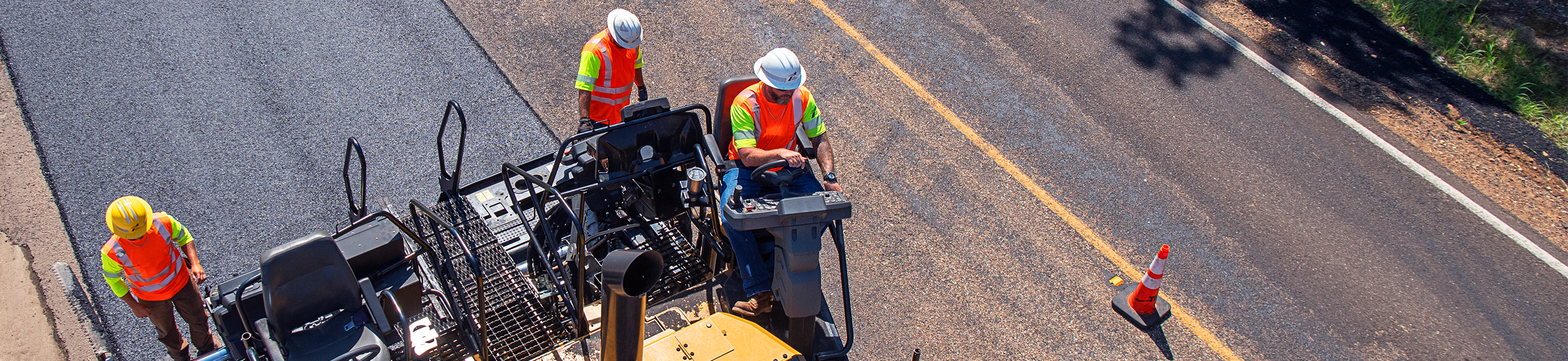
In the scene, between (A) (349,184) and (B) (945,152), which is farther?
(B) (945,152)

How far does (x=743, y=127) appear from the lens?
5.65m

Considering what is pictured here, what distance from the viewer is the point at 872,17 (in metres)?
9.38

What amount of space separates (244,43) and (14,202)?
222 cm

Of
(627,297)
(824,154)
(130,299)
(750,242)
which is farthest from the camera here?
(824,154)

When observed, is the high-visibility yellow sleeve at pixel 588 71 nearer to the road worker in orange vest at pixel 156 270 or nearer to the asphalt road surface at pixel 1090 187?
the asphalt road surface at pixel 1090 187

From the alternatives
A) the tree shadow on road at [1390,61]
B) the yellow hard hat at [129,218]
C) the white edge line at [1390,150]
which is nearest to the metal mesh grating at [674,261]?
the yellow hard hat at [129,218]

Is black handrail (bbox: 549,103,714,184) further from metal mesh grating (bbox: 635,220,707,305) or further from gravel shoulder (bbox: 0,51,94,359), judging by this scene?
gravel shoulder (bbox: 0,51,94,359)

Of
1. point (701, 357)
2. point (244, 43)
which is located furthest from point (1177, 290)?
point (244, 43)

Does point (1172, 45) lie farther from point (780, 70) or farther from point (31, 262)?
point (31, 262)

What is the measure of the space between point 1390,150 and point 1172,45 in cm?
217

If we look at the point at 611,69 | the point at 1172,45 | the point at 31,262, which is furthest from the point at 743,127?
the point at 1172,45

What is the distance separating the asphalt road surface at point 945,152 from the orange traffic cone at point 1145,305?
0.31 ft

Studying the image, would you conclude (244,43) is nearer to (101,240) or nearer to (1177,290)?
(101,240)

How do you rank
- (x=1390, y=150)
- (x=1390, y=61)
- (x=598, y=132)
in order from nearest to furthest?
1. (x=598, y=132)
2. (x=1390, y=150)
3. (x=1390, y=61)
